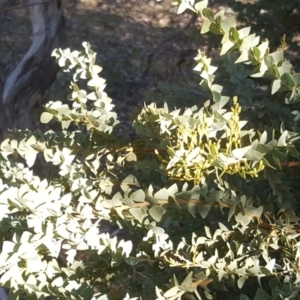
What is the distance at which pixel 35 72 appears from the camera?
8.67 ft

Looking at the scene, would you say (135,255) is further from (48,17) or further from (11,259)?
(48,17)

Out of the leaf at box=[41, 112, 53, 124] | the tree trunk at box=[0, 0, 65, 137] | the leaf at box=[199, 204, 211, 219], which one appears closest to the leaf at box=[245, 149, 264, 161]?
the leaf at box=[199, 204, 211, 219]

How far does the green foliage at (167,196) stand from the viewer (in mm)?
748

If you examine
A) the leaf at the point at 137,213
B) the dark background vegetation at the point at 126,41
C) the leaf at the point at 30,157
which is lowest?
the dark background vegetation at the point at 126,41

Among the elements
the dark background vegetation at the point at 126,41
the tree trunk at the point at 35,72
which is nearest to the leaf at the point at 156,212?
the tree trunk at the point at 35,72

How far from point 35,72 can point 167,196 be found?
6.46 ft

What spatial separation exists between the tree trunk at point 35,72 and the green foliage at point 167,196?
1658 mm

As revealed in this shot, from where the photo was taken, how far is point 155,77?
4590mm

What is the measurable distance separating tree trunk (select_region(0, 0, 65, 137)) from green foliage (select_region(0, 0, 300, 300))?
5.44ft

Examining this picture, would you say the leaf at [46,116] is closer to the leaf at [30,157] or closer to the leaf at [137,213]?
the leaf at [30,157]

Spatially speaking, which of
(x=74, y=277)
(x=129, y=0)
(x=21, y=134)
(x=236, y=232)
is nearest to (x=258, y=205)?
(x=236, y=232)

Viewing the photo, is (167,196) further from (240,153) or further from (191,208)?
(240,153)

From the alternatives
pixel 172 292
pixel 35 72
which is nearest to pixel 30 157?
pixel 172 292

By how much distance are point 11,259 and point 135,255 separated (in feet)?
0.72
